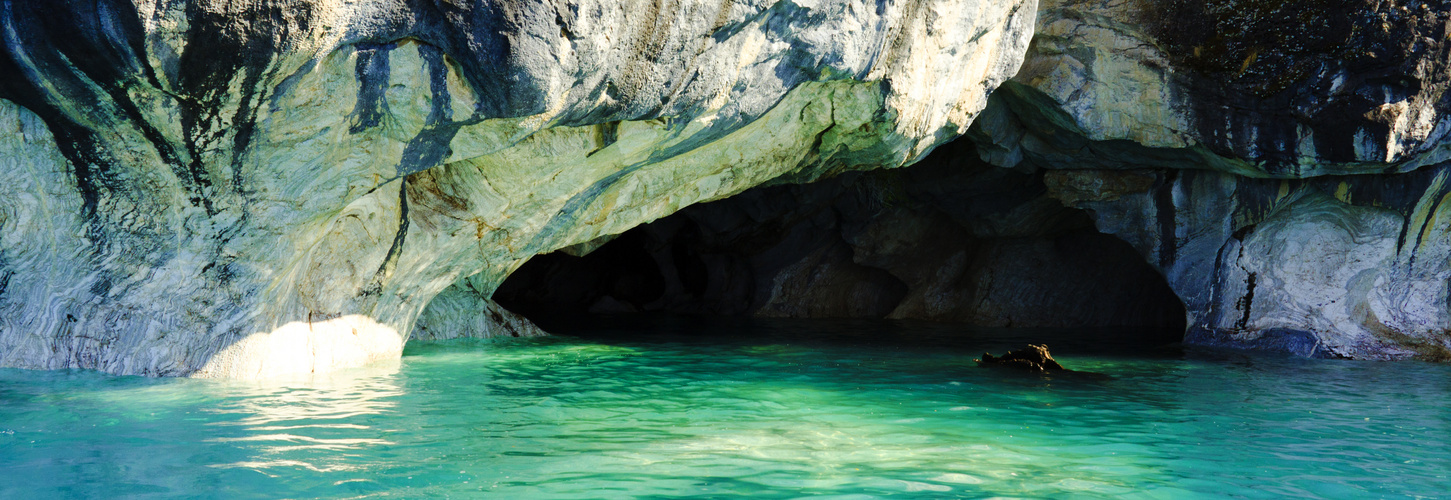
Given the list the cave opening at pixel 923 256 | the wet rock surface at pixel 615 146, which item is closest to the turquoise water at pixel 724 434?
the wet rock surface at pixel 615 146

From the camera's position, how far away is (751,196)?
56.5 ft

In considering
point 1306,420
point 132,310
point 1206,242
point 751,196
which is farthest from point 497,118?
point 751,196

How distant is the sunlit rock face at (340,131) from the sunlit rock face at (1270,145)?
8.30ft

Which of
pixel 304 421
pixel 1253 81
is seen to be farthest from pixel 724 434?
pixel 1253 81

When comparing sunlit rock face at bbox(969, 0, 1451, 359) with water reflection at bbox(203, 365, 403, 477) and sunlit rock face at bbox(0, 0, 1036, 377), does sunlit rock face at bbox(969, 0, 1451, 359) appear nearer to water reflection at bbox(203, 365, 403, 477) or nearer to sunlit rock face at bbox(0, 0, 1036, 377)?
sunlit rock face at bbox(0, 0, 1036, 377)

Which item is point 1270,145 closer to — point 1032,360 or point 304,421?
point 1032,360

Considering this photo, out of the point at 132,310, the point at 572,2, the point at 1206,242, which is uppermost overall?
the point at 572,2

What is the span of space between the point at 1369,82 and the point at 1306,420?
5597 millimetres

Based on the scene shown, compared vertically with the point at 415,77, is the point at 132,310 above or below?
below

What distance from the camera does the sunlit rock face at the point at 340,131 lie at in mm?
4891

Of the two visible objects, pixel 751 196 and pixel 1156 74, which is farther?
pixel 751 196

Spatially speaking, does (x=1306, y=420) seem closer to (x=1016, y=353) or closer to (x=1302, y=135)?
(x=1016, y=353)

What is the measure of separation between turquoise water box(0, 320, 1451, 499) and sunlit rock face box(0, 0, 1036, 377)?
56 cm

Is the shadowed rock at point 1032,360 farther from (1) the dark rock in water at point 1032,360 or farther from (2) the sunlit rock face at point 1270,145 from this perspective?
(2) the sunlit rock face at point 1270,145
